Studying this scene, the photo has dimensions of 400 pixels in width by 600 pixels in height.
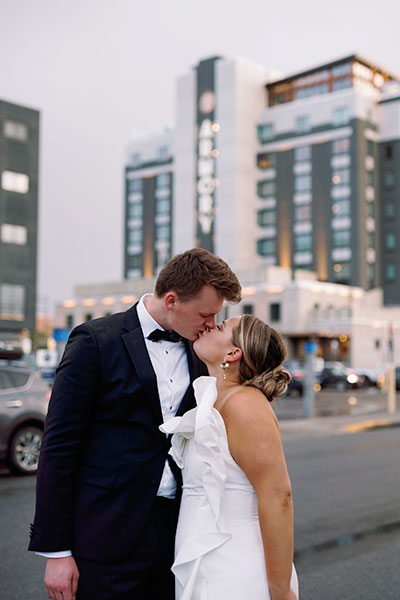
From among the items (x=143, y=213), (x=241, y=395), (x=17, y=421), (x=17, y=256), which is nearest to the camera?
(x=241, y=395)

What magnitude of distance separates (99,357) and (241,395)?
57 cm

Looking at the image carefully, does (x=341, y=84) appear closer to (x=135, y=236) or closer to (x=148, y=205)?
(x=148, y=205)

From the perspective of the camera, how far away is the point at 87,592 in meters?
2.67

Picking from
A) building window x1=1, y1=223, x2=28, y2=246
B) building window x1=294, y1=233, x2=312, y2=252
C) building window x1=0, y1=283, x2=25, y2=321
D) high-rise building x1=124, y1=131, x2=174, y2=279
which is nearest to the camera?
building window x1=0, y1=283, x2=25, y2=321

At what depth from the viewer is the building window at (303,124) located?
78.1 metres

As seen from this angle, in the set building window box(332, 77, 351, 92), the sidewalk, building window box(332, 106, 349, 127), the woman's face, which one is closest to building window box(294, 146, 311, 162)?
building window box(332, 106, 349, 127)

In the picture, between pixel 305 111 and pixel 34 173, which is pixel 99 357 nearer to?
pixel 34 173

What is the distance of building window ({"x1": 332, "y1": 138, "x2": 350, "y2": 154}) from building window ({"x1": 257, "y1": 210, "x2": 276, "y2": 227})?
958cm

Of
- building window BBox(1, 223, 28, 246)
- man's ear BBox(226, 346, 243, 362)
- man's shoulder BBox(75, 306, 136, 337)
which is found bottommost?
man's ear BBox(226, 346, 243, 362)

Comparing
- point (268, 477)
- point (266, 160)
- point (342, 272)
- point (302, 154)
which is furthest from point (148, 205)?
point (268, 477)

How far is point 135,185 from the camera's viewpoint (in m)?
94.4

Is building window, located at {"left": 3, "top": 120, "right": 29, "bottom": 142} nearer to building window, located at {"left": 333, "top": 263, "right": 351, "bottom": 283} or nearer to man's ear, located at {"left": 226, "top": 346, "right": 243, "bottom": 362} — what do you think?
building window, located at {"left": 333, "top": 263, "right": 351, "bottom": 283}

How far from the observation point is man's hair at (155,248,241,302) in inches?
109

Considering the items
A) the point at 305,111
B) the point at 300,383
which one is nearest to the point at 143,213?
the point at 305,111
